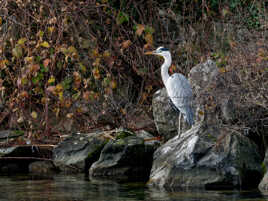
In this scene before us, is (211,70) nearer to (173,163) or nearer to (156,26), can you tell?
(173,163)

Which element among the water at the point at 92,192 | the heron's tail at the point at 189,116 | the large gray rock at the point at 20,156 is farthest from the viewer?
the large gray rock at the point at 20,156

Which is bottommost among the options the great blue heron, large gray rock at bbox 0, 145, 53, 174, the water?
large gray rock at bbox 0, 145, 53, 174

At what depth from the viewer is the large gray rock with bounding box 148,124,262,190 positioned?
23.9 ft

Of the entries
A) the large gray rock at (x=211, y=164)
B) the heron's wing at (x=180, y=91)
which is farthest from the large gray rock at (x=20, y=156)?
the large gray rock at (x=211, y=164)

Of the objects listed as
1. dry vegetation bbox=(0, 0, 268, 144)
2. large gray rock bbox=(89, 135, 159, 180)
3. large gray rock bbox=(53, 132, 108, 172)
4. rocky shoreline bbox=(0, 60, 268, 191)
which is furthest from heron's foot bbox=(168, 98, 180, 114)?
large gray rock bbox=(53, 132, 108, 172)

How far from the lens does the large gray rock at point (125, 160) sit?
28.6ft

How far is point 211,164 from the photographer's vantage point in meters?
7.36

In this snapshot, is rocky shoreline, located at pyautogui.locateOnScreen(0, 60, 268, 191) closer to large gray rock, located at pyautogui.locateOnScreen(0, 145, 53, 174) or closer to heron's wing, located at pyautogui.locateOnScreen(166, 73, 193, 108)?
large gray rock, located at pyautogui.locateOnScreen(0, 145, 53, 174)

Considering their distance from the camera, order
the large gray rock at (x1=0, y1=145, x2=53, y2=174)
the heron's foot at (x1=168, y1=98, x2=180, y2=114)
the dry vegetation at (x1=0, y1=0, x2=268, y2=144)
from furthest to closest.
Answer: the large gray rock at (x1=0, y1=145, x2=53, y2=174) → the heron's foot at (x1=168, y1=98, x2=180, y2=114) → the dry vegetation at (x1=0, y1=0, x2=268, y2=144)

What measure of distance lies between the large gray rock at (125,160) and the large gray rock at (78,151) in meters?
0.49

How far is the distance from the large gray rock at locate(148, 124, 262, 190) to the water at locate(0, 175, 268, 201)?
1.18ft

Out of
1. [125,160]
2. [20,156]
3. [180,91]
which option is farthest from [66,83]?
[180,91]

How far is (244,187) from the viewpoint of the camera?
7.18 metres

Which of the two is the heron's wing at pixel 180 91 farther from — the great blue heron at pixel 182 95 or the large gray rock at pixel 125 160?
the large gray rock at pixel 125 160
